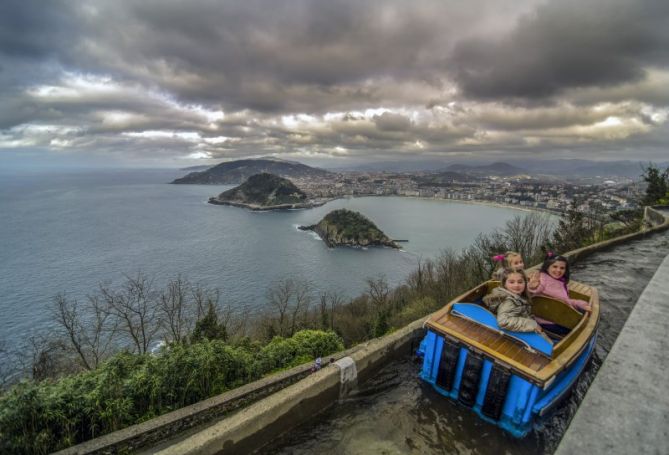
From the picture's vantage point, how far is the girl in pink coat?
17.7 ft

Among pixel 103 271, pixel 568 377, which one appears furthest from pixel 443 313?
pixel 103 271

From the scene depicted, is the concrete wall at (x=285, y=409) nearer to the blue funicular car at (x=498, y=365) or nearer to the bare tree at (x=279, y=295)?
the blue funicular car at (x=498, y=365)

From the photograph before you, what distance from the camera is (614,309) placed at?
7738mm

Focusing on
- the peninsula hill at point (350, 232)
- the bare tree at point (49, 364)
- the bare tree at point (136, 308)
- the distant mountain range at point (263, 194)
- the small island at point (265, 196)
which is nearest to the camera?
the bare tree at point (49, 364)

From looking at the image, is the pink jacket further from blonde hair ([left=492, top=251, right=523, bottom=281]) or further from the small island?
the small island

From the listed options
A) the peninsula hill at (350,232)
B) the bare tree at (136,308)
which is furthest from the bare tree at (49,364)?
the peninsula hill at (350,232)

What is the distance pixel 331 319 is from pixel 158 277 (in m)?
32.5

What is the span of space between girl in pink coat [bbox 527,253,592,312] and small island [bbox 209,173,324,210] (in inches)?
5992

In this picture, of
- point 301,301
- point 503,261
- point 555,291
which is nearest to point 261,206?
point 301,301

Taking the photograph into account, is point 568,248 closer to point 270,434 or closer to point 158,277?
point 270,434

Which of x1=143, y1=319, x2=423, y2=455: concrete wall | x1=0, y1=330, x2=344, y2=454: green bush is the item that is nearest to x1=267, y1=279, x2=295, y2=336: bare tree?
x1=0, y1=330, x2=344, y2=454: green bush

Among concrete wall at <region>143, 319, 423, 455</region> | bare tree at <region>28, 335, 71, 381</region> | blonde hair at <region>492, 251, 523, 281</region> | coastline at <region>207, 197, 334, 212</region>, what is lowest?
coastline at <region>207, 197, 334, 212</region>

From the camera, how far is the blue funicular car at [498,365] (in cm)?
377

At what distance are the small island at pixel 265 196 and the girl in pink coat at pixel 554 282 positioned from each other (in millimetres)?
152202
